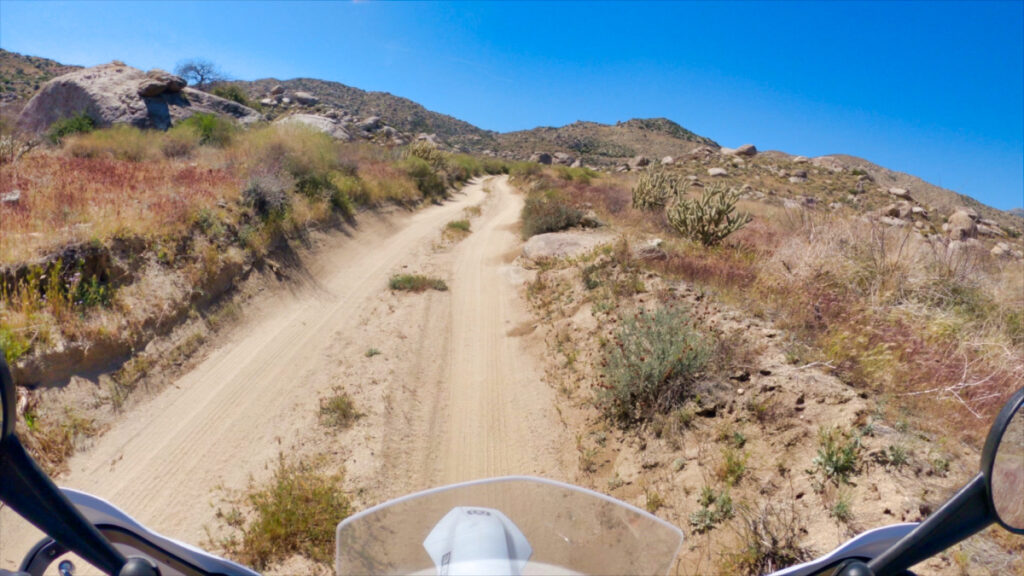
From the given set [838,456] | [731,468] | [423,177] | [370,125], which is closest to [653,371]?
[731,468]

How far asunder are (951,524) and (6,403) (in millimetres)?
2204

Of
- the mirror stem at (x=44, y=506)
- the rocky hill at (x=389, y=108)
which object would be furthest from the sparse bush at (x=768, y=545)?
the rocky hill at (x=389, y=108)

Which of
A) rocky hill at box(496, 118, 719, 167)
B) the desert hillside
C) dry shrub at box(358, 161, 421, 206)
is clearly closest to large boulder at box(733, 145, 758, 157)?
rocky hill at box(496, 118, 719, 167)

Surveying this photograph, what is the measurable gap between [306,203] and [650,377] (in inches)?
359

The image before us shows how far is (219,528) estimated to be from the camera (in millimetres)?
4004

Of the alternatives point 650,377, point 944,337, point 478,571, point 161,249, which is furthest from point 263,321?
point 944,337

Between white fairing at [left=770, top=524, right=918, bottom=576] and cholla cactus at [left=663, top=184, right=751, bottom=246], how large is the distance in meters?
9.58

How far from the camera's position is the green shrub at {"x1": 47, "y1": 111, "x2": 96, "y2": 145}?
1581 centimetres

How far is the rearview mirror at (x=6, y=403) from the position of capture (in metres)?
1.10

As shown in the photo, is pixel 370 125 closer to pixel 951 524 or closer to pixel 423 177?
pixel 423 177

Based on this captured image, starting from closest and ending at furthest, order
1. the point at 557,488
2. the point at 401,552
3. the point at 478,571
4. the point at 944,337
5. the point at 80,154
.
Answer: the point at 478,571 < the point at 401,552 < the point at 557,488 < the point at 944,337 < the point at 80,154

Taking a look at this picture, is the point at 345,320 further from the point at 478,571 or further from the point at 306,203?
the point at 478,571

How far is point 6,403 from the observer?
1.10 meters

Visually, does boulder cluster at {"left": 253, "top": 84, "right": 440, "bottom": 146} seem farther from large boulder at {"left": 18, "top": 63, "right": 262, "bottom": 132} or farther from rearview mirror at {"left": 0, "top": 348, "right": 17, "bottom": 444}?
rearview mirror at {"left": 0, "top": 348, "right": 17, "bottom": 444}
